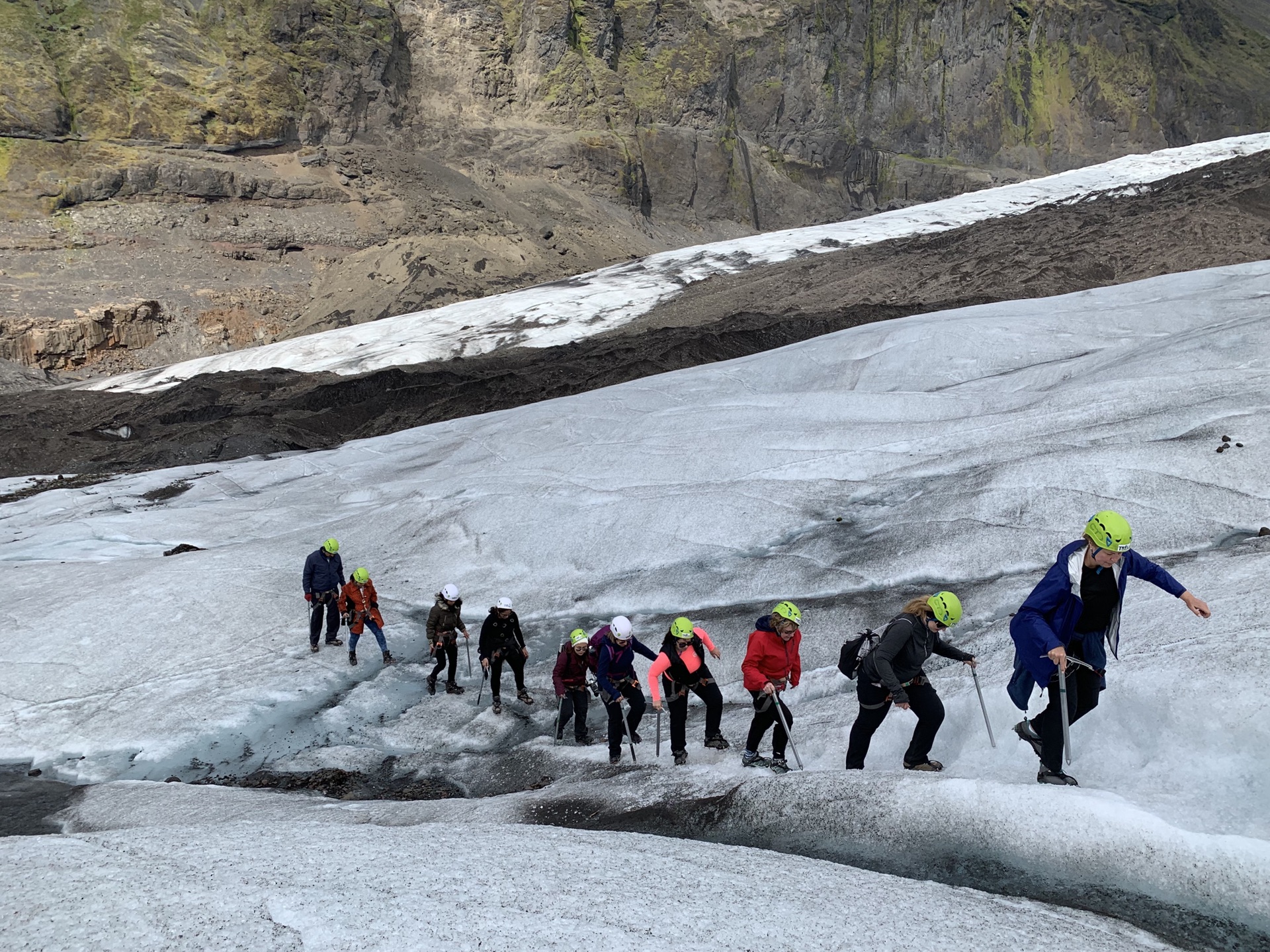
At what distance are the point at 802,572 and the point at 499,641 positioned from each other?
4616mm

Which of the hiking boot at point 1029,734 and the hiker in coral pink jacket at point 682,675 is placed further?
the hiker in coral pink jacket at point 682,675

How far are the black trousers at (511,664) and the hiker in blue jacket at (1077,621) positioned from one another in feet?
22.1

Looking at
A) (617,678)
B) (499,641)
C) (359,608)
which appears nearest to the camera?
(617,678)

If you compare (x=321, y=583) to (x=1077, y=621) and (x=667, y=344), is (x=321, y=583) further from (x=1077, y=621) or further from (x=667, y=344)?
(x=667, y=344)

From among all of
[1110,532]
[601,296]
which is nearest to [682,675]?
[1110,532]

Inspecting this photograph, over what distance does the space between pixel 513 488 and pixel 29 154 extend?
70.0 metres

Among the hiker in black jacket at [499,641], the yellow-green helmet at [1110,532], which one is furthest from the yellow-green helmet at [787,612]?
the hiker in black jacket at [499,641]

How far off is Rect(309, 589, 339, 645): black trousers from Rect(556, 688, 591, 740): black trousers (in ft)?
15.9

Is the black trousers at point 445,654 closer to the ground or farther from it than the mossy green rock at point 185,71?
closer to the ground

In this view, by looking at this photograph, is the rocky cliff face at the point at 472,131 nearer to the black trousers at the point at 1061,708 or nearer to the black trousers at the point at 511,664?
the black trousers at the point at 511,664

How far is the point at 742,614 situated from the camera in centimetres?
1438

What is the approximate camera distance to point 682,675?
372 inches

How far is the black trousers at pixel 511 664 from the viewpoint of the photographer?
12602mm

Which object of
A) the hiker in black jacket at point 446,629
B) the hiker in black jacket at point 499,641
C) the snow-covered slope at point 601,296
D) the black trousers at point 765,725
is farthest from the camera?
the snow-covered slope at point 601,296
